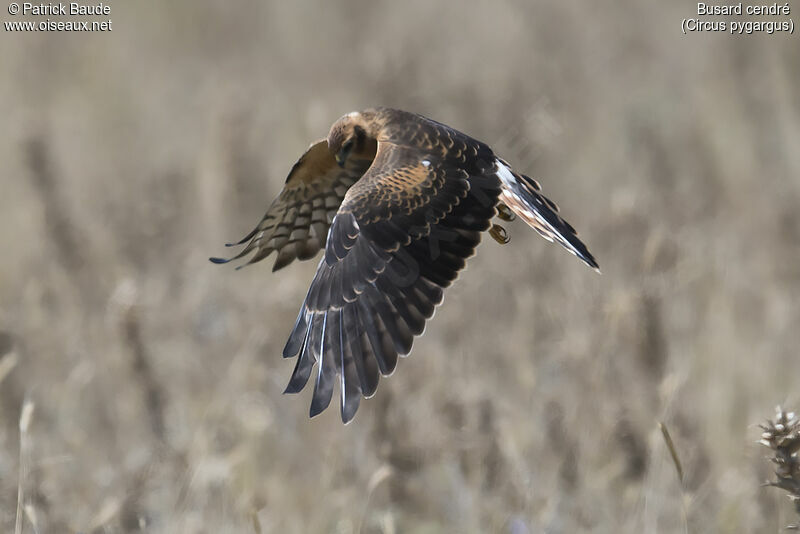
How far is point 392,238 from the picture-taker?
374 centimetres

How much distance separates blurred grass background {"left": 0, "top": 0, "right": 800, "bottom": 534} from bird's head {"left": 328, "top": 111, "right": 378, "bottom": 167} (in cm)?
71

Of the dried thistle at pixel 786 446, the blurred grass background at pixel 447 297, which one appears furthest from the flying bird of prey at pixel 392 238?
the dried thistle at pixel 786 446

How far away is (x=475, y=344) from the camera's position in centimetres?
600

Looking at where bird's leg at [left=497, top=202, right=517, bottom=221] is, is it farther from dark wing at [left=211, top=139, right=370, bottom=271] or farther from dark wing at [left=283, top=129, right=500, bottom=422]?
dark wing at [left=211, top=139, right=370, bottom=271]

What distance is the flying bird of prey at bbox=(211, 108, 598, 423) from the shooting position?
351 centimetres

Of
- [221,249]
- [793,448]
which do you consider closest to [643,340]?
[793,448]

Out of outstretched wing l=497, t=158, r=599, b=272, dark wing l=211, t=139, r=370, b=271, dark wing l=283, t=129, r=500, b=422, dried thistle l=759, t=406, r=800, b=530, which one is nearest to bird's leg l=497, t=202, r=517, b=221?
outstretched wing l=497, t=158, r=599, b=272

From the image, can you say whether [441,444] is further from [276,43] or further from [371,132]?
[276,43]

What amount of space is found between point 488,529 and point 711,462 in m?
1.14

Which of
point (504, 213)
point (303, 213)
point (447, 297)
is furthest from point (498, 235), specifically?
point (447, 297)

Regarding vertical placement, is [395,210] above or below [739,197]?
above

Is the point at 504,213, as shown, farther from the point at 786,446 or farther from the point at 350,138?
the point at 786,446

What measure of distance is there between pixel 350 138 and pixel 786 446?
2153mm

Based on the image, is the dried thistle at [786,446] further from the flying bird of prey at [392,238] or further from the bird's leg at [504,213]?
the bird's leg at [504,213]
